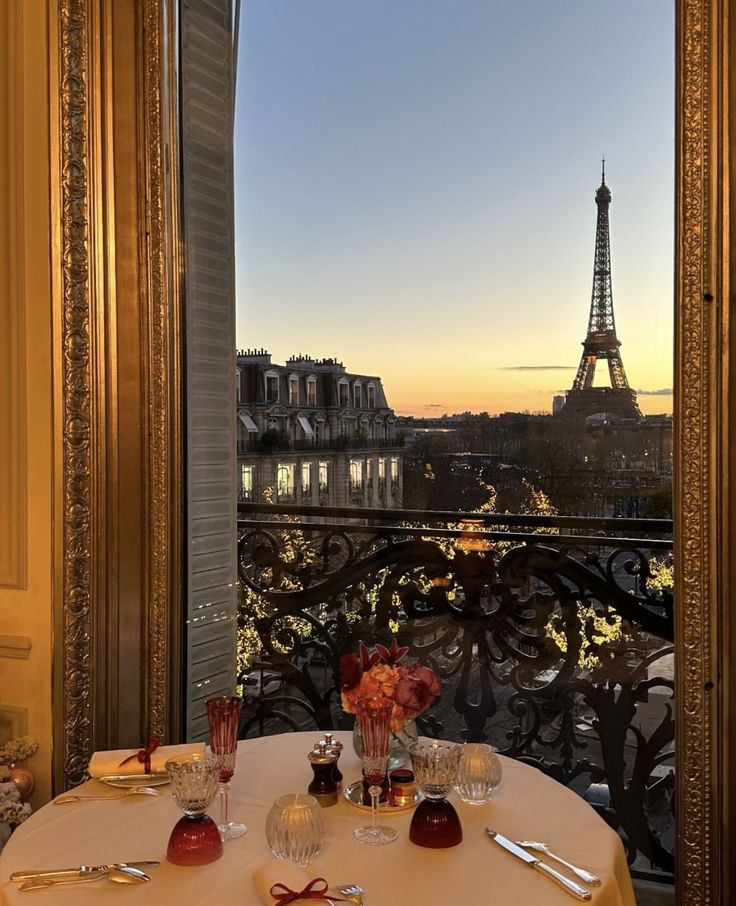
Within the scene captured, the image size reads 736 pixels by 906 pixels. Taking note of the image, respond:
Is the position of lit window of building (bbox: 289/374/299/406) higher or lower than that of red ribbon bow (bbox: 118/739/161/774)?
higher

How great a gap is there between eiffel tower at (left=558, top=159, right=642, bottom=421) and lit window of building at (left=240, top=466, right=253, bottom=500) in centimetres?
97

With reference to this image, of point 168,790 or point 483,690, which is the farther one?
point 483,690

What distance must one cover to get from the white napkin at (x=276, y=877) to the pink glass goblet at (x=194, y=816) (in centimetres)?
11

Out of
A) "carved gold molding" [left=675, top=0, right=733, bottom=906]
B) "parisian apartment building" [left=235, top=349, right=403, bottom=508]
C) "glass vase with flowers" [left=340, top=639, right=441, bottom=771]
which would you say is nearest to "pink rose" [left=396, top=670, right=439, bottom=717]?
"glass vase with flowers" [left=340, top=639, right=441, bottom=771]

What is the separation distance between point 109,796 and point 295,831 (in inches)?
18.4

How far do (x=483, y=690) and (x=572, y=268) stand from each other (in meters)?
1.26

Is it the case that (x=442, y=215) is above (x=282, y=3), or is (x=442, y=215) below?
below

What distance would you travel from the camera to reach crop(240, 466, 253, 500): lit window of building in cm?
252

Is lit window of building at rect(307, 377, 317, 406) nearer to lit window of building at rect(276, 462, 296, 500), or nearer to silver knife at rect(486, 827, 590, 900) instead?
lit window of building at rect(276, 462, 296, 500)

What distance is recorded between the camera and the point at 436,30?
2.36 metres

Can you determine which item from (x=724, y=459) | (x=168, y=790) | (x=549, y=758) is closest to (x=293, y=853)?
(x=168, y=790)

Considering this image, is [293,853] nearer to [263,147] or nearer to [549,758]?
[549,758]

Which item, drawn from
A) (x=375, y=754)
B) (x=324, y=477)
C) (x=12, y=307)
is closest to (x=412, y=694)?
(x=375, y=754)

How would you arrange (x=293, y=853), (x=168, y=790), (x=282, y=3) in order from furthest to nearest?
(x=282, y=3) → (x=168, y=790) → (x=293, y=853)
